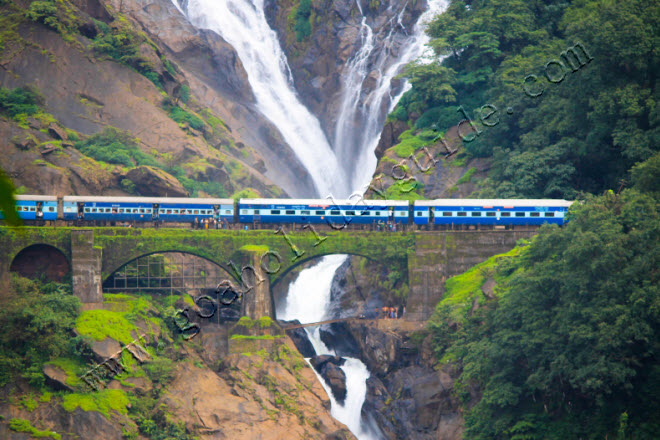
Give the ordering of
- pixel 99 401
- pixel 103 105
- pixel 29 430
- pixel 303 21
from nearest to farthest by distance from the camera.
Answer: pixel 29 430, pixel 99 401, pixel 103 105, pixel 303 21

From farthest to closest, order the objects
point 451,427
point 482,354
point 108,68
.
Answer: point 108,68 → point 451,427 → point 482,354

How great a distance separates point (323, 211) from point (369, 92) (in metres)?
40.0

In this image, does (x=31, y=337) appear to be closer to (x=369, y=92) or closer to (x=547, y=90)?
(x=547, y=90)

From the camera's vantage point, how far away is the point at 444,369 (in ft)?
156

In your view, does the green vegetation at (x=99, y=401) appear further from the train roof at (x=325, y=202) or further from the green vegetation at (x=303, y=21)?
the green vegetation at (x=303, y=21)

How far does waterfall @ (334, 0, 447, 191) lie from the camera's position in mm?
87625

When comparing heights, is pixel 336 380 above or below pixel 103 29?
below

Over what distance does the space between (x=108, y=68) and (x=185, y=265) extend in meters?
27.3

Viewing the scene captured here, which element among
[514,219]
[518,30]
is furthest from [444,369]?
[518,30]

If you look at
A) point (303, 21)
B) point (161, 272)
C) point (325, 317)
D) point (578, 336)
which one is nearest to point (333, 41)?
point (303, 21)

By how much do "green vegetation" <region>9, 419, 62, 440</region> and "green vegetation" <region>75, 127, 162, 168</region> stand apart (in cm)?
3064

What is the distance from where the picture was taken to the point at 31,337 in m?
46.5

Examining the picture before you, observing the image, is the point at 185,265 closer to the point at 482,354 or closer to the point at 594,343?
the point at 482,354

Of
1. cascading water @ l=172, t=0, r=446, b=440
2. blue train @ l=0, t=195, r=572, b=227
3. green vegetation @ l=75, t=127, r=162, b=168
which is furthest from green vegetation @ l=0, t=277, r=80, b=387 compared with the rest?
cascading water @ l=172, t=0, r=446, b=440
